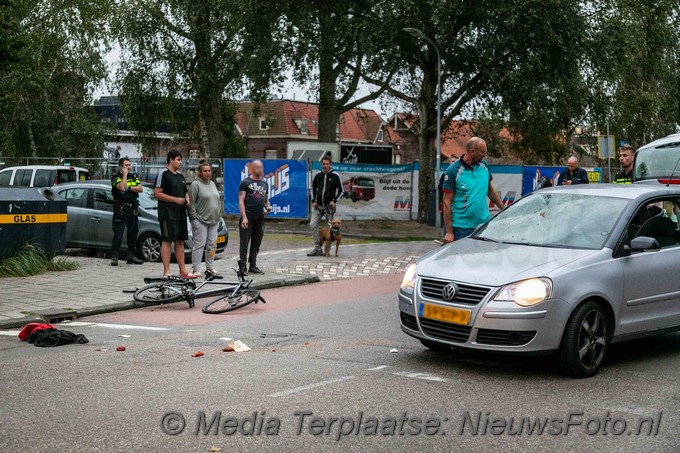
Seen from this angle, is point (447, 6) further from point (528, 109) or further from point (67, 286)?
point (67, 286)

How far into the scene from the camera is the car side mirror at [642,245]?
23.8 feet

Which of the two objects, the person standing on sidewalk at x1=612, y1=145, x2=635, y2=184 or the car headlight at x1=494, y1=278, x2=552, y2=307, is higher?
the person standing on sidewalk at x1=612, y1=145, x2=635, y2=184

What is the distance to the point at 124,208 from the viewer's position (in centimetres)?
1605

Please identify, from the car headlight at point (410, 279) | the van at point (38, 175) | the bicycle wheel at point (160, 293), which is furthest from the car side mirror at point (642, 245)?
the van at point (38, 175)

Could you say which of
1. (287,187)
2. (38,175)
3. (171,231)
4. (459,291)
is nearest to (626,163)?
(171,231)

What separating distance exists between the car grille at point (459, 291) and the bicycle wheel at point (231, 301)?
404 cm

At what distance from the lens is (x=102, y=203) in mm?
17500

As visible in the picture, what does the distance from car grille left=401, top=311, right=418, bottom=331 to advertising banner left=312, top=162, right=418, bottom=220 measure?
2079 centimetres

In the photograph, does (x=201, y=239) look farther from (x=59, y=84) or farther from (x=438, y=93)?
(x=59, y=84)

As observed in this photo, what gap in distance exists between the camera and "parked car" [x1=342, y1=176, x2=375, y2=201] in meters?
28.8

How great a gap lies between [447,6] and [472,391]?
70.4 ft

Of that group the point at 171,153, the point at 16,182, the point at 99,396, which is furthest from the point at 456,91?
the point at 99,396

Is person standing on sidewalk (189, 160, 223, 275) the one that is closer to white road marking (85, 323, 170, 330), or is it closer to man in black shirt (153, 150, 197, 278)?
man in black shirt (153, 150, 197, 278)

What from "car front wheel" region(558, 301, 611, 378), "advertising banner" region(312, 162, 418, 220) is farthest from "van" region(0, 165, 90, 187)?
"car front wheel" region(558, 301, 611, 378)
